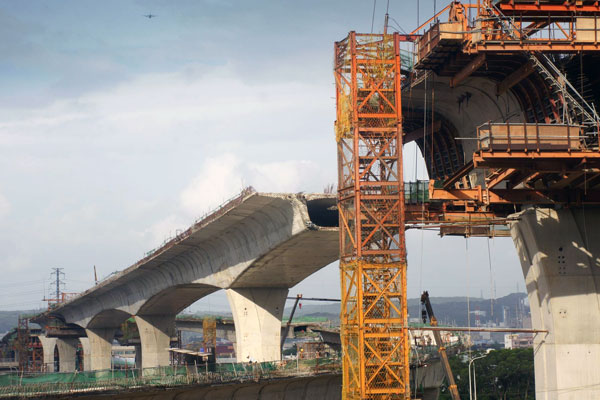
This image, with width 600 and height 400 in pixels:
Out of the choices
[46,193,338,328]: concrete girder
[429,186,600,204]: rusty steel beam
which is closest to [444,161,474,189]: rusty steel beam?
[429,186,600,204]: rusty steel beam

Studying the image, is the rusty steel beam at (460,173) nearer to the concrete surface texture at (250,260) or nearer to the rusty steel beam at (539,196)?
the rusty steel beam at (539,196)

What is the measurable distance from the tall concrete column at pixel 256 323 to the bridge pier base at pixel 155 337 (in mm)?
27297

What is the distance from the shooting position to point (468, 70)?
45031mm

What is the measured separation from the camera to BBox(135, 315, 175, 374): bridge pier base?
93375mm

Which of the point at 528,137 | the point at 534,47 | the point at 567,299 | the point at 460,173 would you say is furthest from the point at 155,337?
the point at 528,137

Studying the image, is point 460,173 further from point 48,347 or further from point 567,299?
point 48,347

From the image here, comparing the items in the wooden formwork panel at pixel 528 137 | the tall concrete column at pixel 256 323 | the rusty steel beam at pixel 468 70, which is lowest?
the tall concrete column at pixel 256 323

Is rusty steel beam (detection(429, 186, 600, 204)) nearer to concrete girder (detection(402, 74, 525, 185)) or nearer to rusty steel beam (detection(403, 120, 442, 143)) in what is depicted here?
concrete girder (detection(402, 74, 525, 185))

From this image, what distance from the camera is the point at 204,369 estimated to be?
6550 cm

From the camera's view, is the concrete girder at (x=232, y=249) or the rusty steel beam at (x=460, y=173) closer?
the rusty steel beam at (x=460, y=173)

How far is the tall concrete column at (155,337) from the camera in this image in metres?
93.4

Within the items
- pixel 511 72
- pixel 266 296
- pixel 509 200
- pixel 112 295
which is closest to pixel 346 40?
pixel 511 72

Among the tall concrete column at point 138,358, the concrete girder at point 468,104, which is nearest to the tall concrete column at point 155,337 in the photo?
the tall concrete column at point 138,358

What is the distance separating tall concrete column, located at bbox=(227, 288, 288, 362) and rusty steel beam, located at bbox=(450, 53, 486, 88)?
29.1m
